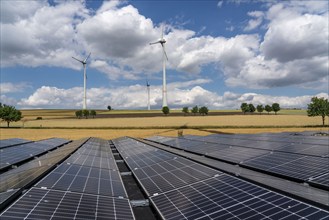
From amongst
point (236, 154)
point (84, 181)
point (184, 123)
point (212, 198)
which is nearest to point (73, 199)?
point (84, 181)

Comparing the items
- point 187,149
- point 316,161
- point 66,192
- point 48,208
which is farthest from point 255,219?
point 187,149

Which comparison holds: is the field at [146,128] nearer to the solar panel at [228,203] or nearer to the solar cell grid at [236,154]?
the solar cell grid at [236,154]

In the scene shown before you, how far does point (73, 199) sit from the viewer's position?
11.4m

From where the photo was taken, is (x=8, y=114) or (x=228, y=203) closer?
(x=228, y=203)

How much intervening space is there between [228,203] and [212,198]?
2.85ft

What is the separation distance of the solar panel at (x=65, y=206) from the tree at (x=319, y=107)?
102 m

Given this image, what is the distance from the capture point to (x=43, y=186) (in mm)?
12680

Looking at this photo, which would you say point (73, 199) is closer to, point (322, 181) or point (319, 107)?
point (322, 181)

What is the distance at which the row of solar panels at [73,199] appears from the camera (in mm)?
9633

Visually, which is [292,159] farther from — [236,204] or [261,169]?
[236,204]

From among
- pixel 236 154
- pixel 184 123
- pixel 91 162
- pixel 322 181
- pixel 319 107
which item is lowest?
pixel 184 123

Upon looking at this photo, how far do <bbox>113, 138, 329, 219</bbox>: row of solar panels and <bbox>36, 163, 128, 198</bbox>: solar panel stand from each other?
5.46 ft

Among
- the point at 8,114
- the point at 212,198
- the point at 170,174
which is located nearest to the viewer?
the point at 212,198

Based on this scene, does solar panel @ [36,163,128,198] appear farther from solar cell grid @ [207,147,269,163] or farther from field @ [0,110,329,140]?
field @ [0,110,329,140]
